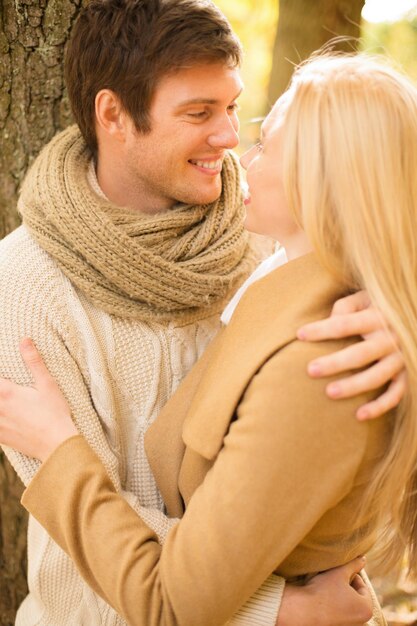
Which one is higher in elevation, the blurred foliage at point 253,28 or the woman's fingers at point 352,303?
the blurred foliage at point 253,28

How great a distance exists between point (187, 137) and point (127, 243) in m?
0.39

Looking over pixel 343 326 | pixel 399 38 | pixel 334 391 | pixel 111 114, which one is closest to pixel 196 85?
pixel 111 114

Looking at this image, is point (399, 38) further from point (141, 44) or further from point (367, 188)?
point (367, 188)

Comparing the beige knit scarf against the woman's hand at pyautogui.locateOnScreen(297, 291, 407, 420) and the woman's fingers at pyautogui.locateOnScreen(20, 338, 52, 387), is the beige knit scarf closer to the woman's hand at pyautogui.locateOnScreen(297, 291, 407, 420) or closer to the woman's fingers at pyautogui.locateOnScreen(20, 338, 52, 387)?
the woman's fingers at pyautogui.locateOnScreen(20, 338, 52, 387)

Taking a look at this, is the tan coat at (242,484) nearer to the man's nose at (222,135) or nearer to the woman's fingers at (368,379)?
the woman's fingers at (368,379)

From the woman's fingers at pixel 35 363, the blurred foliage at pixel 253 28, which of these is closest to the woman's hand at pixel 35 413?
the woman's fingers at pixel 35 363

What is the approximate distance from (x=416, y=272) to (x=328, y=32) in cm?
156

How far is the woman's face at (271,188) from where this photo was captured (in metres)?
1.47

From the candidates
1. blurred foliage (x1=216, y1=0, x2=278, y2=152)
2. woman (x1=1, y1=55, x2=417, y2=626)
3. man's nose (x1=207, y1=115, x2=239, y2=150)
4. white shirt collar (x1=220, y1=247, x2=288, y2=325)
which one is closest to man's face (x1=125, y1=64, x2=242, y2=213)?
man's nose (x1=207, y1=115, x2=239, y2=150)

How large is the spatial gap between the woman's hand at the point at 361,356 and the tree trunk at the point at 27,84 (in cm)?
125

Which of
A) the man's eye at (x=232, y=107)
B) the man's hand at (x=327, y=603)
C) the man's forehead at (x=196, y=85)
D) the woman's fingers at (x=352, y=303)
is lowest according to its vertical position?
the man's hand at (x=327, y=603)

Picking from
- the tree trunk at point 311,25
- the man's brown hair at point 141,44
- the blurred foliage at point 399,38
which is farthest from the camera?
the blurred foliage at point 399,38

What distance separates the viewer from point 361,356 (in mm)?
1277

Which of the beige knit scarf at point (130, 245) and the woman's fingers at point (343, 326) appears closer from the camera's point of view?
the woman's fingers at point (343, 326)
